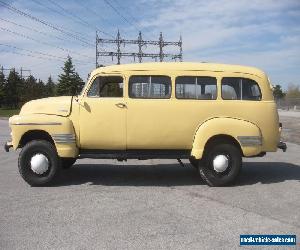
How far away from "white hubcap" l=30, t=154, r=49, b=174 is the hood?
848mm

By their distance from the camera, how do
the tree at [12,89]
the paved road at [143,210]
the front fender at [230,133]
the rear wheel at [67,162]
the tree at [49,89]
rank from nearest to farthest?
the paved road at [143,210]
the front fender at [230,133]
the rear wheel at [67,162]
the tree at [12,89]
the tree at [49,89]

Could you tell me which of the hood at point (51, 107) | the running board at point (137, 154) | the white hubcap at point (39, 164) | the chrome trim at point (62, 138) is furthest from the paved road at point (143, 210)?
the hood at point (51, 107)

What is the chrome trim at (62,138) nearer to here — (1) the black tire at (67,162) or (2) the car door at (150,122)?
(2) the car door at (150,122)

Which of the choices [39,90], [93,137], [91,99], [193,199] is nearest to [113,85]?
[91,99]

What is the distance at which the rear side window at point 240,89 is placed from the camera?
8297 millimetres

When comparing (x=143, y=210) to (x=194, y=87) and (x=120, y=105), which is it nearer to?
(x=120, y=105)

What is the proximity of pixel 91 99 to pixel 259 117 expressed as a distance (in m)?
3.19

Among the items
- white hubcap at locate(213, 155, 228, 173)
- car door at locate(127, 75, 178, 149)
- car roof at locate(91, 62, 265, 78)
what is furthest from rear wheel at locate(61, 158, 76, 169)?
white hubcap at locate(213, 155, 228, 173)

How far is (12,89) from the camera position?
73.0m

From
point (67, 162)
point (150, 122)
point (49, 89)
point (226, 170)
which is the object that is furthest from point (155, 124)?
point (49, 89)

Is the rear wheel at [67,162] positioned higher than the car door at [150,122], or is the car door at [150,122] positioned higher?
the car door at [150,122]

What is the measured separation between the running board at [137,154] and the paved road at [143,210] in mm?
543

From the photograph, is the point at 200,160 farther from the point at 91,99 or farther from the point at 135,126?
the point at 91,99

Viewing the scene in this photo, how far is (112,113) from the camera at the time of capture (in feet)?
26.7
